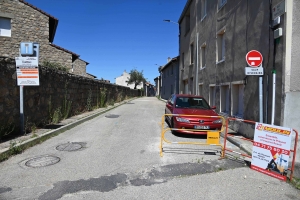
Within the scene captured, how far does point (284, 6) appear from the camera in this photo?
574 centimetres

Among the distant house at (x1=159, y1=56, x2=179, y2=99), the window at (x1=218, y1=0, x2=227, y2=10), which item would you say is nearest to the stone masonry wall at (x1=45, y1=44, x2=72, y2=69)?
the distant house at (x1=159, y1=56, x2=179, y2=99)

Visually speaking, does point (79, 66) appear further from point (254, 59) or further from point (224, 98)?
point (254, 59)

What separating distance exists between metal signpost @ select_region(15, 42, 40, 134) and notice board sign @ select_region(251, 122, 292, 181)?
6.28 m

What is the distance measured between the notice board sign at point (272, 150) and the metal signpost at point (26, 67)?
20.6ft

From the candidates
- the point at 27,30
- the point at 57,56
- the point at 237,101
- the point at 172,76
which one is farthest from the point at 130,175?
the point at 172,76

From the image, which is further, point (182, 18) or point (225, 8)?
point (182, 18)

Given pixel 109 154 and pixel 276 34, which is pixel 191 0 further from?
pixel 109 154

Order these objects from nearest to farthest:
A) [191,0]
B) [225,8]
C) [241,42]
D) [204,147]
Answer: [204,147], [241,42], [225,8], [191,0]

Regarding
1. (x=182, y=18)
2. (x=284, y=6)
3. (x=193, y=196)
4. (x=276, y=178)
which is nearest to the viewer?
(x=193, y=196)

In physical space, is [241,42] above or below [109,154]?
above

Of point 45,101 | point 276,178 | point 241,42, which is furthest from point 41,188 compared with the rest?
point 241,42

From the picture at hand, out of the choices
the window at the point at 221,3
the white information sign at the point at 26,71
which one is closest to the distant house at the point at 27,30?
the white information sign at the point at 26,71

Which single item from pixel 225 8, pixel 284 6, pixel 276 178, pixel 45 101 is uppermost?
pixel 225 8

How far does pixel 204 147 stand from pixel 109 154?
275cm
